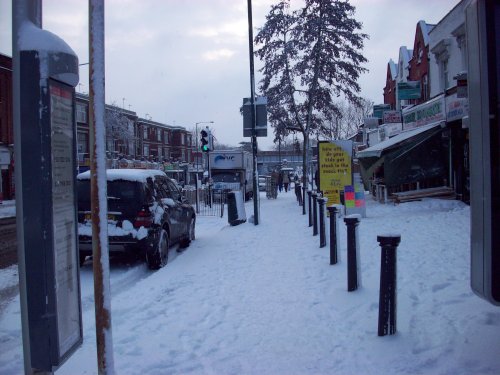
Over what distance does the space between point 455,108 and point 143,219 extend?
1069 cm

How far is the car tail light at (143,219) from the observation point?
321 inches

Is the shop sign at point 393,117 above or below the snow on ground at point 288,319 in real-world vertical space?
above

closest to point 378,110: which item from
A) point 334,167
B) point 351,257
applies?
point 334,167

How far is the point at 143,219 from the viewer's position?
8.20m

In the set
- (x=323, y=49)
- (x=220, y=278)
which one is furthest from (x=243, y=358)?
(x=323, y=49)

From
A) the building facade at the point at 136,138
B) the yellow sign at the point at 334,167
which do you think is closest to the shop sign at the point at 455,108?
the yellow sign at the point at 334,167

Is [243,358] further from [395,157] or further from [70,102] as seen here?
[395,157]

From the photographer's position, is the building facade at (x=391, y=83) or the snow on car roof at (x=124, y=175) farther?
the building facade at (x=391, y=83)

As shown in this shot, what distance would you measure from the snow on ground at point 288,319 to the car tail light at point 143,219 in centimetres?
82

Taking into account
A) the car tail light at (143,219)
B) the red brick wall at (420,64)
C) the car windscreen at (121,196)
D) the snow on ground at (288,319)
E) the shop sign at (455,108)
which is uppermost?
the red brick wall at (420,64)

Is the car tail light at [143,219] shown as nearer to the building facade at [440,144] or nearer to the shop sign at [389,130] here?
the building facade at [440,144]

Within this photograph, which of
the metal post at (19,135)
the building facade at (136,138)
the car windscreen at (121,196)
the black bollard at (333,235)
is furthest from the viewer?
the building facade at (136,138)

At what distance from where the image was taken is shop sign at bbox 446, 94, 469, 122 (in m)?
13.9

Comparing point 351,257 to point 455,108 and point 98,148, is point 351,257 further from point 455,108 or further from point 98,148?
point 455,108
